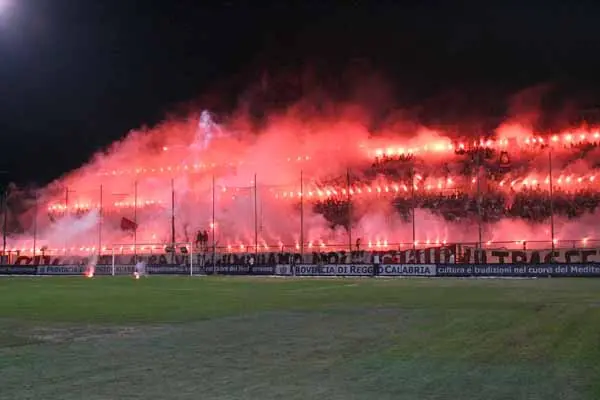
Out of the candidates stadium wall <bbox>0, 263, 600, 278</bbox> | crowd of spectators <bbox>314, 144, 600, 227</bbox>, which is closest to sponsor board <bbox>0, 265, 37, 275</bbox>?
stadium wall <bbox>0, 263, 600, 278</bbox>

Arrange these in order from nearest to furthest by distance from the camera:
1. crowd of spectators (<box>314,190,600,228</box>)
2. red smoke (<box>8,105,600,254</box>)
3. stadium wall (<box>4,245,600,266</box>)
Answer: stadium wall (<box>4,245,600,266</box>), crowd of spectators (<box>314,190,600,228</box>), red smoke (<box>8,105,600,254</box>)

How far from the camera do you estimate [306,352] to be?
1206 centimetres

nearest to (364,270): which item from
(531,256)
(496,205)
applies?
(531,256)

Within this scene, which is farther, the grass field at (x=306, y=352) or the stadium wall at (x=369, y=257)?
the stadium wall at (x=369, y=257)

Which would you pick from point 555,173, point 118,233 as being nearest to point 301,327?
point 555,173

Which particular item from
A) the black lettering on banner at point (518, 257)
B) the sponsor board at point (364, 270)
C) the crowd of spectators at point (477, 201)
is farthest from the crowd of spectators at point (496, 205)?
the sponsor board at point (364, 270)

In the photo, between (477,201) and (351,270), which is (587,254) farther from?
(351,270)

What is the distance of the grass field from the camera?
873cm

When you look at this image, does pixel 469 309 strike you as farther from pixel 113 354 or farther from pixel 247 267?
pixel 247 267

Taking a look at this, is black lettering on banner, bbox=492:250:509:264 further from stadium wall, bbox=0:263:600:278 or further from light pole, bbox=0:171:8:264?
light pole, bbox=0:171:8:264

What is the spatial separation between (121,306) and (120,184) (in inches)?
2429

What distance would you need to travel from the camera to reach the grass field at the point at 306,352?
28.7 ft

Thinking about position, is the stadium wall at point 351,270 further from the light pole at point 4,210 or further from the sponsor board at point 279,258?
the light pole at point 4,210

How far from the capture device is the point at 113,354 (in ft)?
39.5
